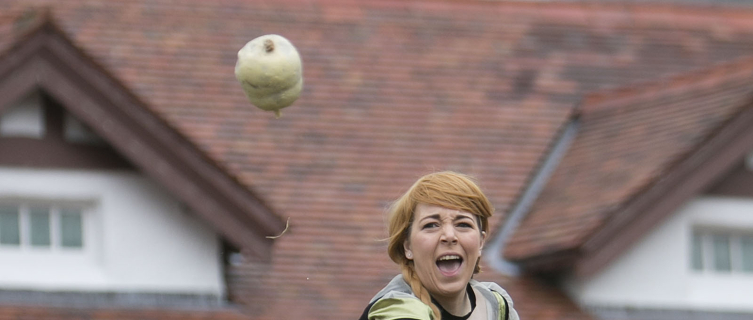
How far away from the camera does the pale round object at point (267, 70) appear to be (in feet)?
24.7

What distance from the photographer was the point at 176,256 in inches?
520

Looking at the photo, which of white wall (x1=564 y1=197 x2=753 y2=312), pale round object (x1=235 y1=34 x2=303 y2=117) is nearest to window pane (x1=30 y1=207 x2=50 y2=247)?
white wall (x1=564 y1=197 x2=753 y2=312)

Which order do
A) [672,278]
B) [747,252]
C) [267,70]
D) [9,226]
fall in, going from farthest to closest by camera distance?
[747,252] < [672,278] < [9,226] < [267,70]

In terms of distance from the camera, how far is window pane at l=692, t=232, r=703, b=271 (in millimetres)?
14266

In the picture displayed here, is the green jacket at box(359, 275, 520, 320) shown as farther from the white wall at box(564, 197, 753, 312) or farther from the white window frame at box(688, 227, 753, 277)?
the white window frame at box(688, 227, 753, 277)

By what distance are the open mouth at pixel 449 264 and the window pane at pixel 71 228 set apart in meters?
7.33

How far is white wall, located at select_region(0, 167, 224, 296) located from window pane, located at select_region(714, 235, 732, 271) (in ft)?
12.7

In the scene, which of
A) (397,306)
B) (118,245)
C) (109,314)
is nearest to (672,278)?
(118,245)

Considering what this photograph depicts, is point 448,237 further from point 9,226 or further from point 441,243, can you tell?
point 9,226

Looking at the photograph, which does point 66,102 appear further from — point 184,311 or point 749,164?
point 749,164

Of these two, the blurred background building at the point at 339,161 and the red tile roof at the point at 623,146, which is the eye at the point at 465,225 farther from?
the red tile roof at the point at 623,146

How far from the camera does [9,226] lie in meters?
13.3

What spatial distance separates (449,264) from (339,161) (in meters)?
9.13

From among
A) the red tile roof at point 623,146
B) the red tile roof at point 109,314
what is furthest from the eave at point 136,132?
the red tile roof at point 623,146
